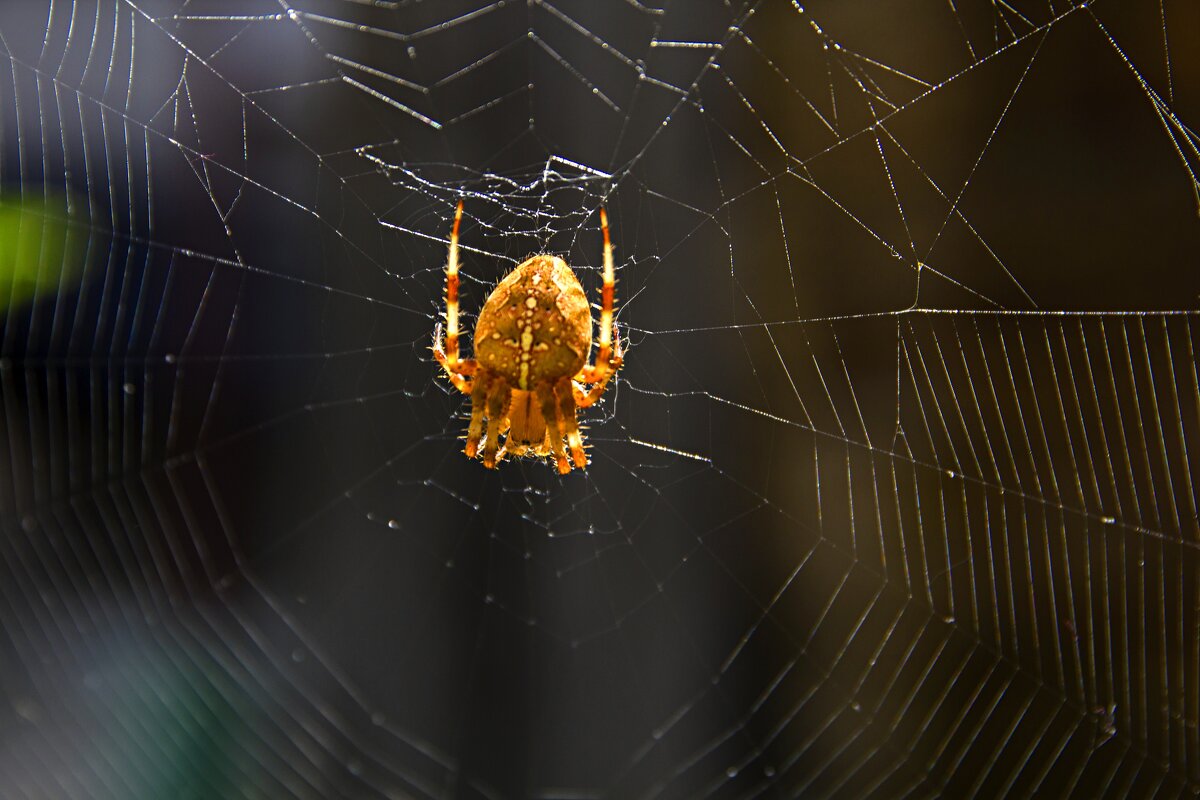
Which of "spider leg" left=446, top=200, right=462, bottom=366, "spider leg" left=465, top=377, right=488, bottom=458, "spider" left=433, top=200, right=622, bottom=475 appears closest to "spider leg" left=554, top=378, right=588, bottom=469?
"spider" left=433, top=200, right=622, bottom=475

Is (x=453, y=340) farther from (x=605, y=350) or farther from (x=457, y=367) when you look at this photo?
(x=605, y=350)

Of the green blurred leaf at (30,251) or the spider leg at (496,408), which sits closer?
the green blurred leaf at (30,251)

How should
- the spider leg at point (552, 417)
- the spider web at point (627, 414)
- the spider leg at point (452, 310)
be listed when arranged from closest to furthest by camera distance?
the spider leg at point (452, 310)
the spider leg at point (552, 417)
the spider web at point (627, 414)

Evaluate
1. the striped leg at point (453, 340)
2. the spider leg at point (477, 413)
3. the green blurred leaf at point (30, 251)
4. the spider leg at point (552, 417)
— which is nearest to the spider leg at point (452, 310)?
the striped leg at point (453, 340)

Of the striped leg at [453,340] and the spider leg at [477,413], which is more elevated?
the striped leg at [453,340]

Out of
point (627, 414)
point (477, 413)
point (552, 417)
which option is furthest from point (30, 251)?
point (627, 414)

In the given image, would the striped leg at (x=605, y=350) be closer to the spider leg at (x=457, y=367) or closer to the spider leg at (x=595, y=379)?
the spider leg at (x=595, y=379)

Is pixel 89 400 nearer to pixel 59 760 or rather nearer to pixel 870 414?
pixel 59 760
